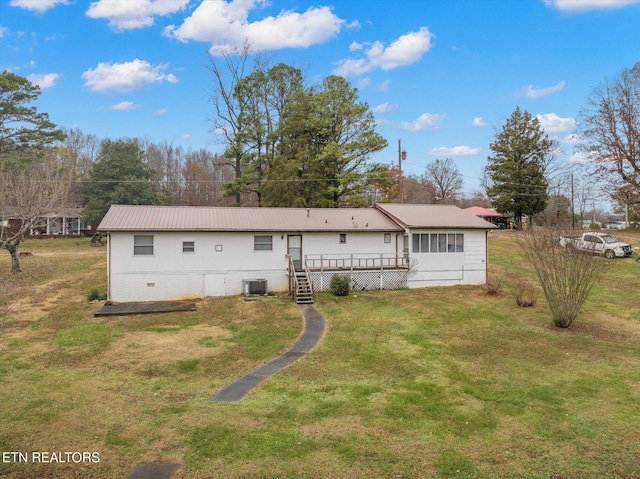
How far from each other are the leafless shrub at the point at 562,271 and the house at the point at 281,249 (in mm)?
7413

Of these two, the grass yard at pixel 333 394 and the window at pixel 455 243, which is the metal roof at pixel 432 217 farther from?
the grass yard at pixel 333 394

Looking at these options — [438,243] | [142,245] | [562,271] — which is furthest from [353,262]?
[142,245]

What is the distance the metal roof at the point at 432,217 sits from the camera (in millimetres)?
20578

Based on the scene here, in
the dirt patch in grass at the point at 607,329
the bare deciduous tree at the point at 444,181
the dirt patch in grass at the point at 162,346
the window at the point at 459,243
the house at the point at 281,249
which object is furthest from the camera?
the bare deciduous tree at the point at 444,181

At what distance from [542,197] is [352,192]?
22903 mm

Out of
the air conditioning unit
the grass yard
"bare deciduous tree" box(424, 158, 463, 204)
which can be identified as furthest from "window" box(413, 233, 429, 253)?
"bare deciduous tree" box(424, 158, 463, 204)

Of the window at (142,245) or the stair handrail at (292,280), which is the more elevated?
the window at (142,245)

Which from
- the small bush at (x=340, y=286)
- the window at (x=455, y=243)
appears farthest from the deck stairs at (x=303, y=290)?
the window at (x=455, y=243)

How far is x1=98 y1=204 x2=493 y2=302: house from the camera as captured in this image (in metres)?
17.3

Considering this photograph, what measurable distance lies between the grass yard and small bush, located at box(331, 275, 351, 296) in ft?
9.13

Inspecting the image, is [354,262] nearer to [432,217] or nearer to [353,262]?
[353,262]

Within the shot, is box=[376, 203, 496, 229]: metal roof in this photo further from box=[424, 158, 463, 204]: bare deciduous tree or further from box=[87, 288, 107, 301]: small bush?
box=[424, 158, 463, 204]: bare deciduous tree

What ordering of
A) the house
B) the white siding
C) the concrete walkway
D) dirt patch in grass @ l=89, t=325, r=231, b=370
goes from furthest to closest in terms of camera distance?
the house < the white siding < dirt patch in grass @ l=89, t=325, r=231, b=370 < the concrete walkway

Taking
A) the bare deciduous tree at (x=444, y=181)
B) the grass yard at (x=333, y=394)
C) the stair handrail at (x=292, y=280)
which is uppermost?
the bare deciduous tree at (x=444, y=181)
